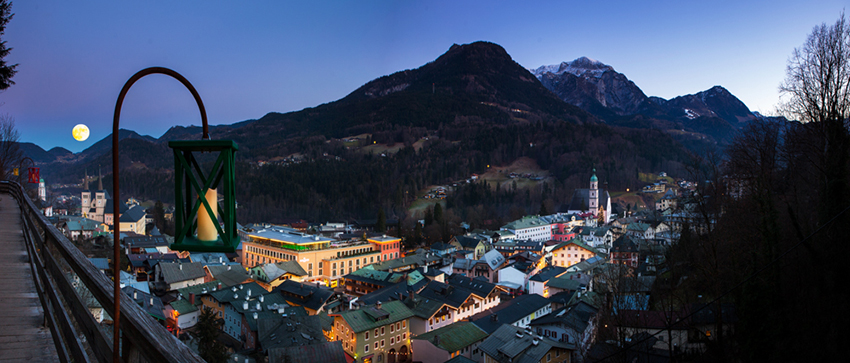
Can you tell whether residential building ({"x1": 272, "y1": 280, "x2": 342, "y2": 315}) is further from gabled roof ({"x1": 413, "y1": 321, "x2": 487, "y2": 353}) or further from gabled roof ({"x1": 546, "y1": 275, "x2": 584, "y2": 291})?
gabled roof ({"x1": 546, "y1": 275, "x2": 584, "y2": 291})

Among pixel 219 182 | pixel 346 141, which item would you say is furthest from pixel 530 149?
pixel 219 182

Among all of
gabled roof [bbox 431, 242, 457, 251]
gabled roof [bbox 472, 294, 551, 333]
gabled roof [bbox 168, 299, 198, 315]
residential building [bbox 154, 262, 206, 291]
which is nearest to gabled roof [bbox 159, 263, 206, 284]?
residential building [bbox 154, 262, 206, 291]

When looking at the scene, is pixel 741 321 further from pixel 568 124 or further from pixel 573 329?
pixel 568 124

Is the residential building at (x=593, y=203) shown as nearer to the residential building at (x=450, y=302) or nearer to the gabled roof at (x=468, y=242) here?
the gabled roof at (x=468, y=242)

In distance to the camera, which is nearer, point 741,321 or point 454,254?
point 741,321

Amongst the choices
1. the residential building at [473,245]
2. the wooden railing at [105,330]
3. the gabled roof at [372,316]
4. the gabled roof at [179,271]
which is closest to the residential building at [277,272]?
the gabled roof at [179,271]

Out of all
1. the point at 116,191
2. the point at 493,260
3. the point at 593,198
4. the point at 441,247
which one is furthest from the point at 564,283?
the point at 593,198
